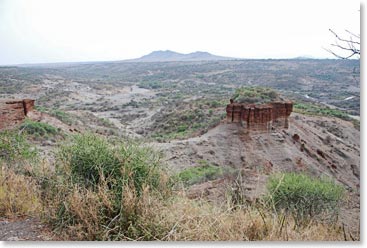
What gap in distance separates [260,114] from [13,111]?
7126 millimetres

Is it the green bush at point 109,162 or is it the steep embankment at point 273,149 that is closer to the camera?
the green bush at point 109,162

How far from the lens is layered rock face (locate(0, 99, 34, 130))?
7994 mm

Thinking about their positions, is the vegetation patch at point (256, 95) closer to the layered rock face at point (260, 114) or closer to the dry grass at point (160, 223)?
the layered rock face at point (260, 114)

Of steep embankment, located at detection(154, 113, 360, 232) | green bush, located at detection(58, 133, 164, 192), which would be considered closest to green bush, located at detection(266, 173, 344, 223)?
green bush, located at detection(58, 133, 164, 192)

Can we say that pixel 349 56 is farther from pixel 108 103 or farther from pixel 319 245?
pixel 108 103

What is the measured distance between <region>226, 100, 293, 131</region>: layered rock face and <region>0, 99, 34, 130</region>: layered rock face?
20.0 feet

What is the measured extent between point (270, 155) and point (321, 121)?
3883mm

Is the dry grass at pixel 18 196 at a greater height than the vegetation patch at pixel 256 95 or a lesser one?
greater

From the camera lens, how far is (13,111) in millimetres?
8625

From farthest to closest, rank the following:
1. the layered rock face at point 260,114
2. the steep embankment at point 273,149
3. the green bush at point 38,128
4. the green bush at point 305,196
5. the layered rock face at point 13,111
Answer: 1. the layered rock face at point 260,114
2. the steep embankment at point 273,149
3. the green bush at point 38,128
4. the layered rock face at point 13,111
5. the green bush at point 305,196

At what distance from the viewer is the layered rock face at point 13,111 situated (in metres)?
7.99

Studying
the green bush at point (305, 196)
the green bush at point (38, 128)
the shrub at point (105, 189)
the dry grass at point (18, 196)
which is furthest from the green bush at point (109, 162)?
the green bush at point (38, 128)

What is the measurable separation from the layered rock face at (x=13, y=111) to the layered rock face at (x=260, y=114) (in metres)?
6.10

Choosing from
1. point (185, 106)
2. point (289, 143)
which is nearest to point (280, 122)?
point (289, 143)
